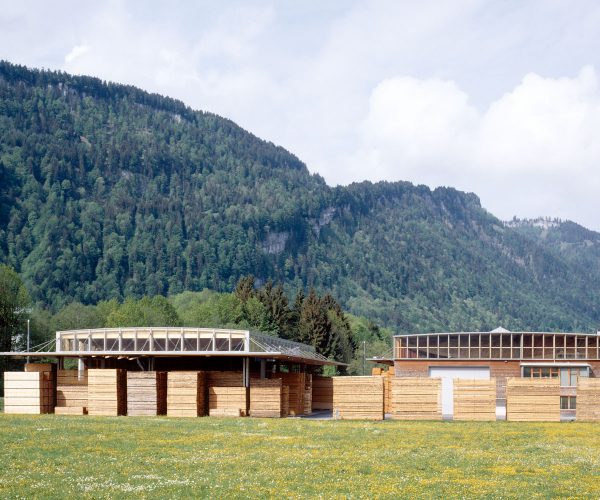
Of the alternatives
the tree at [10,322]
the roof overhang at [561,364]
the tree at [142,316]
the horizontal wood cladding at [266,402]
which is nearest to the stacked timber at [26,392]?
the horizontal wood cladding at [266,402]

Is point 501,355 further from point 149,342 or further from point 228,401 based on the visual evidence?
point 228,401

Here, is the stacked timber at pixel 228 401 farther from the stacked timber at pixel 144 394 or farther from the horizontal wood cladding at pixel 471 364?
the horizontal wood cladding at pixel 471 364

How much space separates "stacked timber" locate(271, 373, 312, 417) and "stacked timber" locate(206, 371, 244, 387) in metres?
3.99

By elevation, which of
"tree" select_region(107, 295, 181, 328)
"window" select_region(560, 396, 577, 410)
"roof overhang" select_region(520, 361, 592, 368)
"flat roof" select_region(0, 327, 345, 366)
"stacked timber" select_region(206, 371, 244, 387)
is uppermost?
"tree" select_region(107, 295, 181, 328)

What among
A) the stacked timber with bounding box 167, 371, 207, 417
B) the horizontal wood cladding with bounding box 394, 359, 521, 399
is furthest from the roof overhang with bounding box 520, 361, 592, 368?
the stacked timber with bounding box 167, 371, 207, 417

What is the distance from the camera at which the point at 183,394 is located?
46.9m

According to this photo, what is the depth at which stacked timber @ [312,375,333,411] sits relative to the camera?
6400 cm

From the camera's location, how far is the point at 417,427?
39.9 metres

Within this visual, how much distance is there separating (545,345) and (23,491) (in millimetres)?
66595

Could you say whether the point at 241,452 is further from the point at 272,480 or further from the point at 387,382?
the point at 387,382

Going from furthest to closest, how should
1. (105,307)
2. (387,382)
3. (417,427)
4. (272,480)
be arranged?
(105,307) → (387,382) → (417,427) → (272,480)

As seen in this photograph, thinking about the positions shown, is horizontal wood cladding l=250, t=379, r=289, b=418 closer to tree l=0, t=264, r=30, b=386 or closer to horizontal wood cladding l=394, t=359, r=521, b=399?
horizontal wood cladding l=394, t=359, r=521, b=399

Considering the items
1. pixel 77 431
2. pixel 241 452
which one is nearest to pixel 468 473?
pixel 241 452

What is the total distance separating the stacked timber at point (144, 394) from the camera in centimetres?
4694
